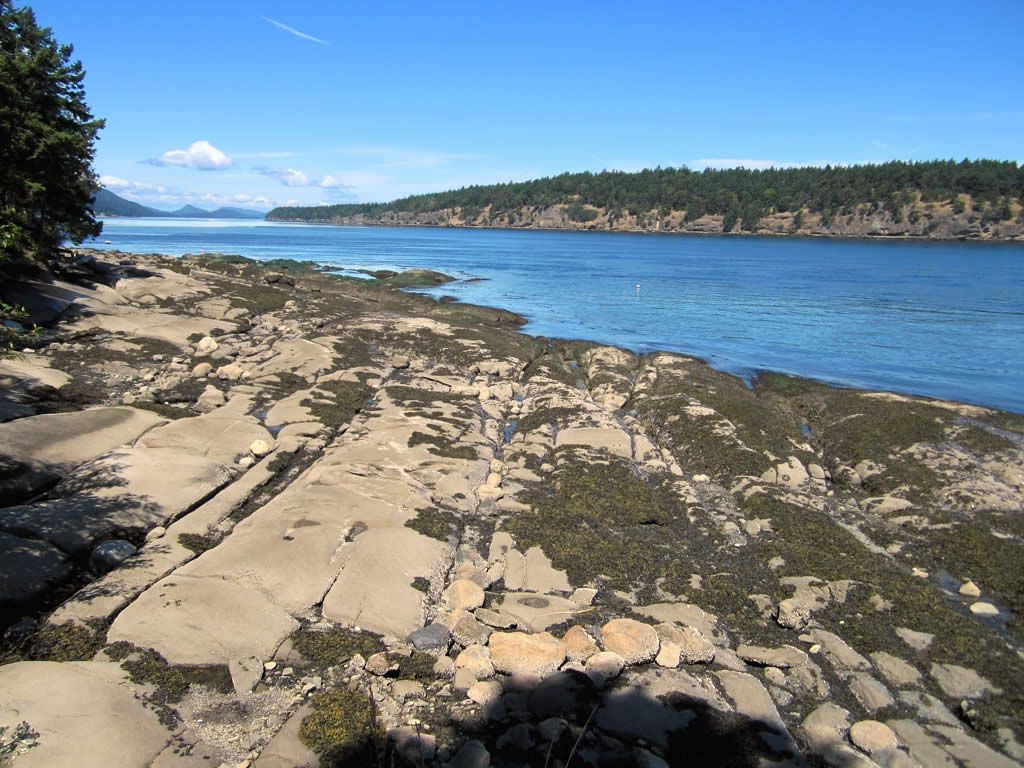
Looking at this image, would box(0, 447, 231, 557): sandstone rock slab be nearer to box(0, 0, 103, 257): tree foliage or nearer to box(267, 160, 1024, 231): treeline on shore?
box(0, 0, 103, 257): tree foliage

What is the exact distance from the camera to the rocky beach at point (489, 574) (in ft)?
24.6

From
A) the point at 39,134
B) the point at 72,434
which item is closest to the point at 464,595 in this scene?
the point at 72,434

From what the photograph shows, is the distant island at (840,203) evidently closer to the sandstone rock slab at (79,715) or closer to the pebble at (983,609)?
the pebble at (983,609)

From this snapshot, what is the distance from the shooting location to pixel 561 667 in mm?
8547

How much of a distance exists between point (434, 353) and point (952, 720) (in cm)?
2103

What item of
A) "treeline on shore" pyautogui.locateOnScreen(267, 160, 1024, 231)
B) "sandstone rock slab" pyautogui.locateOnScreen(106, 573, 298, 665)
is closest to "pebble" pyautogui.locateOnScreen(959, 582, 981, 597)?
"sandstone rock slab" pyautogui.locateOnScreen(106, 573, 298, 665)

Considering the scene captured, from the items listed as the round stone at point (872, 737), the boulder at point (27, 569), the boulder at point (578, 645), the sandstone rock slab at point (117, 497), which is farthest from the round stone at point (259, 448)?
the round stone at point (872, 737)

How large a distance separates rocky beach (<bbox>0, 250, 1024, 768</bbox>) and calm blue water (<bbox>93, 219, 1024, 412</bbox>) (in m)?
9.27

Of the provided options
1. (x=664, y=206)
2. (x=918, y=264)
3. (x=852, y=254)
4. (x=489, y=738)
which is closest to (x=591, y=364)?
(x=489, y=738)

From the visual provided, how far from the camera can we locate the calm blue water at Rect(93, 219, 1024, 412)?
2983 centimetres

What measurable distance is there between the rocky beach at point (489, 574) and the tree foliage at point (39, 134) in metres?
9.08

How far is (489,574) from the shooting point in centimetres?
1114

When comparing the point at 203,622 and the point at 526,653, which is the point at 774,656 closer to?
the point at 526,653

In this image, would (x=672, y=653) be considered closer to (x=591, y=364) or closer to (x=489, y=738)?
(x=489, y=738)
